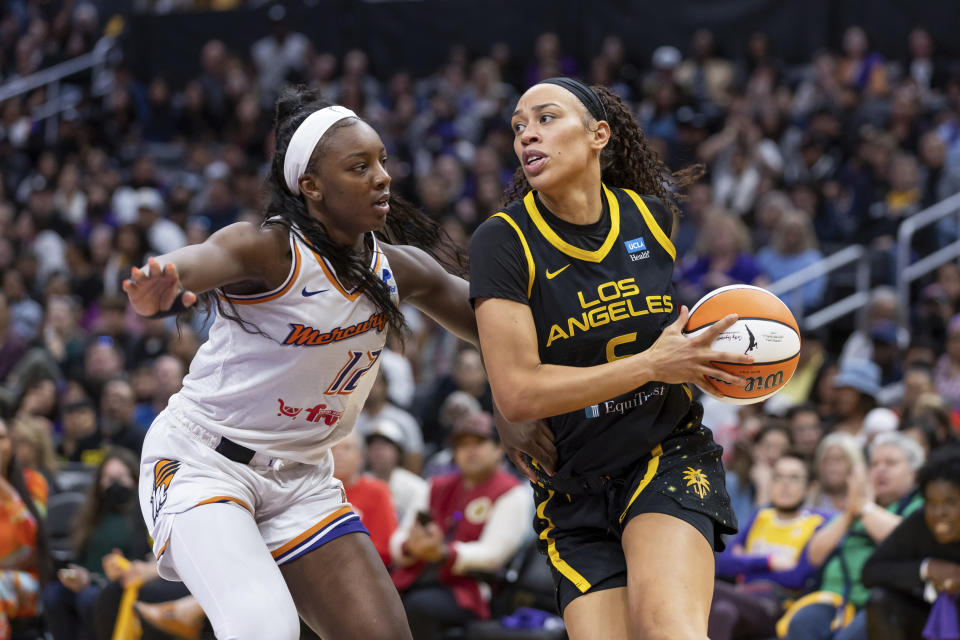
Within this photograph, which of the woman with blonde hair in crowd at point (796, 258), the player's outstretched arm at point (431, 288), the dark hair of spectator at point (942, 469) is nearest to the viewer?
the player's outstretched arm at point (431, 288)

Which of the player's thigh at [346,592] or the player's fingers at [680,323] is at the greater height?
the player's fingers at [680,323]

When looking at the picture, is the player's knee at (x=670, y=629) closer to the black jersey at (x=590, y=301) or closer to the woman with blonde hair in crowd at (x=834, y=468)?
the black jersey at (x=590, y=301)

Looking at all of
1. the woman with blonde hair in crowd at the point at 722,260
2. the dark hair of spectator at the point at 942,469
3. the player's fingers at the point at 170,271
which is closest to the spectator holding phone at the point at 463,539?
the dark hair of spectator at the point at 942,469

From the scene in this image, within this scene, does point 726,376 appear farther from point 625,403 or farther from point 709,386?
point 625,403

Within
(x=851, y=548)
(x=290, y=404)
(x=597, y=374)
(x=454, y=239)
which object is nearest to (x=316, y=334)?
(x=290, y=404)

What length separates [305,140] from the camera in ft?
13.4

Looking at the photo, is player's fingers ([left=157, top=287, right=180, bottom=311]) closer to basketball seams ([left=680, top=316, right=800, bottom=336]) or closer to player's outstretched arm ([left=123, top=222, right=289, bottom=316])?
player's outstretched arm ([left=123, top=222, right=289, bottom=316])

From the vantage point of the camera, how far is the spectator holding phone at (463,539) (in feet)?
23.3

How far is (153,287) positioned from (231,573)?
0.91 metres

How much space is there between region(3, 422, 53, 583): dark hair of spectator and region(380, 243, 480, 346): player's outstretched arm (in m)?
3.81

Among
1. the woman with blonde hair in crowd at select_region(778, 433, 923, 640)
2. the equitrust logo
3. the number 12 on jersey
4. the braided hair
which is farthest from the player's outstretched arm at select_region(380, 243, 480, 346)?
the woman with blonde hair in crowd at select_region(778, 433, 923, 640)

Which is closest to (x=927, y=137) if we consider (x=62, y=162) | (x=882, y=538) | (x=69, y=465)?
(x=882, y=538)

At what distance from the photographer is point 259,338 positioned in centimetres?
404

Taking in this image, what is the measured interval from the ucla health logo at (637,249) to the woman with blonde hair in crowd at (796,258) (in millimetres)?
6881
